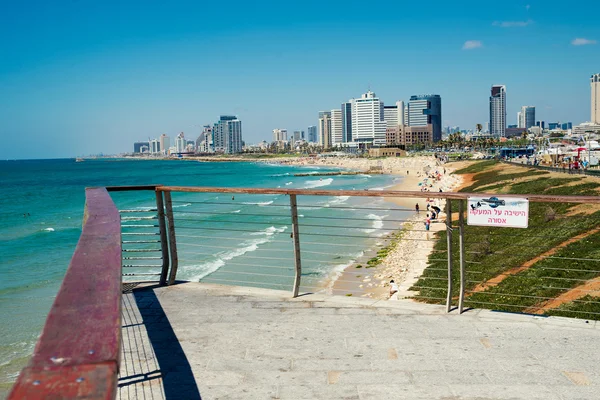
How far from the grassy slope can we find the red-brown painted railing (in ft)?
12.1

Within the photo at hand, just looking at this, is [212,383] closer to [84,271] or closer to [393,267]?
[84,271]

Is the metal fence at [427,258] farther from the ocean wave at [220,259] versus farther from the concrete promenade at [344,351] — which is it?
the concrete promenade at [344,351]

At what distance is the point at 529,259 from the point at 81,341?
18328mm

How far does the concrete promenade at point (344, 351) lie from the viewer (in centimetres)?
381

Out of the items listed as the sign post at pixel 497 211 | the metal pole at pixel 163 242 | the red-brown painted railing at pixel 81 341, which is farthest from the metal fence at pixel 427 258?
the red-brown painted railing at pixel 81 341

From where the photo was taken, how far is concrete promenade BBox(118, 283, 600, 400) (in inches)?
150

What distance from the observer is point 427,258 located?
2280cm

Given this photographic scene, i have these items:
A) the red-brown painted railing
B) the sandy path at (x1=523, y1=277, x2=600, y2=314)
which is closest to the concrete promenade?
the red-brown painted railing

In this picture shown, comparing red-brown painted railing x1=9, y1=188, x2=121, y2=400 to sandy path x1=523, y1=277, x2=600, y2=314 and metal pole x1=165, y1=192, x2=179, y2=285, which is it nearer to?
metal pole x1=165, y1=192, x2=179, y2=285

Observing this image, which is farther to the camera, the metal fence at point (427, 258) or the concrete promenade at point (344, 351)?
the metal fence at point (427, 258)

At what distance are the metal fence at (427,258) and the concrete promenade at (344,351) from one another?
1.50ft

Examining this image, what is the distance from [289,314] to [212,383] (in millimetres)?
1709

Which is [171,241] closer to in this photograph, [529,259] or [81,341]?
[81,341]

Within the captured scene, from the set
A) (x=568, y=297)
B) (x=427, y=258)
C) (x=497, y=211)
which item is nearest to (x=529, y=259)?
(x=427, y=258)
